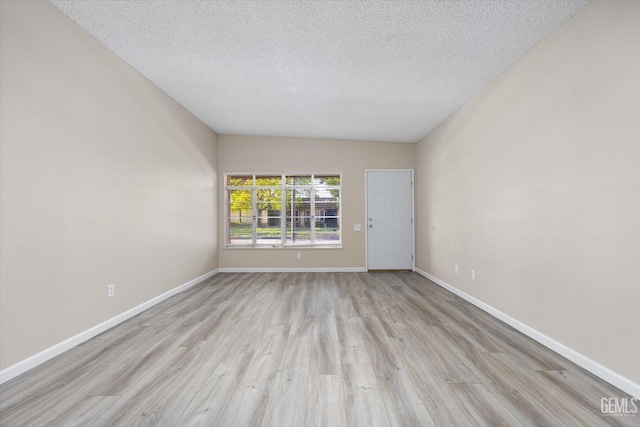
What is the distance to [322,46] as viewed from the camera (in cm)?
253

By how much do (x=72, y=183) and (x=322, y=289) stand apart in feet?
10.6

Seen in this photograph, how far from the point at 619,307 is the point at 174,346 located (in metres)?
3.36

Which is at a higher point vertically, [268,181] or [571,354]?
[268,181]

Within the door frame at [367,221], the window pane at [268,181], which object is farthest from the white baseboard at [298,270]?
the window pane at [268,181]

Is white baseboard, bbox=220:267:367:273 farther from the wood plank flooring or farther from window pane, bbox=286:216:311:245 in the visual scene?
the wood plank flooring

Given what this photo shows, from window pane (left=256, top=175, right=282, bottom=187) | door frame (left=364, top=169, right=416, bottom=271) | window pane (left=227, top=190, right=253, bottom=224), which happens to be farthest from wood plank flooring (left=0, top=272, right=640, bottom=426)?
window pane (left=256, top=175, right=282, bottom=187)

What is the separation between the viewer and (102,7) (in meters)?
2.14

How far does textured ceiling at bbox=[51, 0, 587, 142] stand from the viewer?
6.93 feet

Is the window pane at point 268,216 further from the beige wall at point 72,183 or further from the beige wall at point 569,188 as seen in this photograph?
the beige wall at point 569,188

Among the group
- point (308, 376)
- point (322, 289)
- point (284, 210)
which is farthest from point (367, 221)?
point (308, 376)

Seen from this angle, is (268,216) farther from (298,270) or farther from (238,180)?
(298,270)

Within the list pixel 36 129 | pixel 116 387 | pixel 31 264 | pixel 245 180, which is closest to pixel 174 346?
pixel 116 387

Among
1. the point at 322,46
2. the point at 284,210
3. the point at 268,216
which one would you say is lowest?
the point at 268,216

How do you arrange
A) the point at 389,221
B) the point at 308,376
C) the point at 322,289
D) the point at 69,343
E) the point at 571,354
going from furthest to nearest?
the point at 389,221 < the point at 322,289 < the point at 69,343 < the point at 571,354 < the point at 308,376
